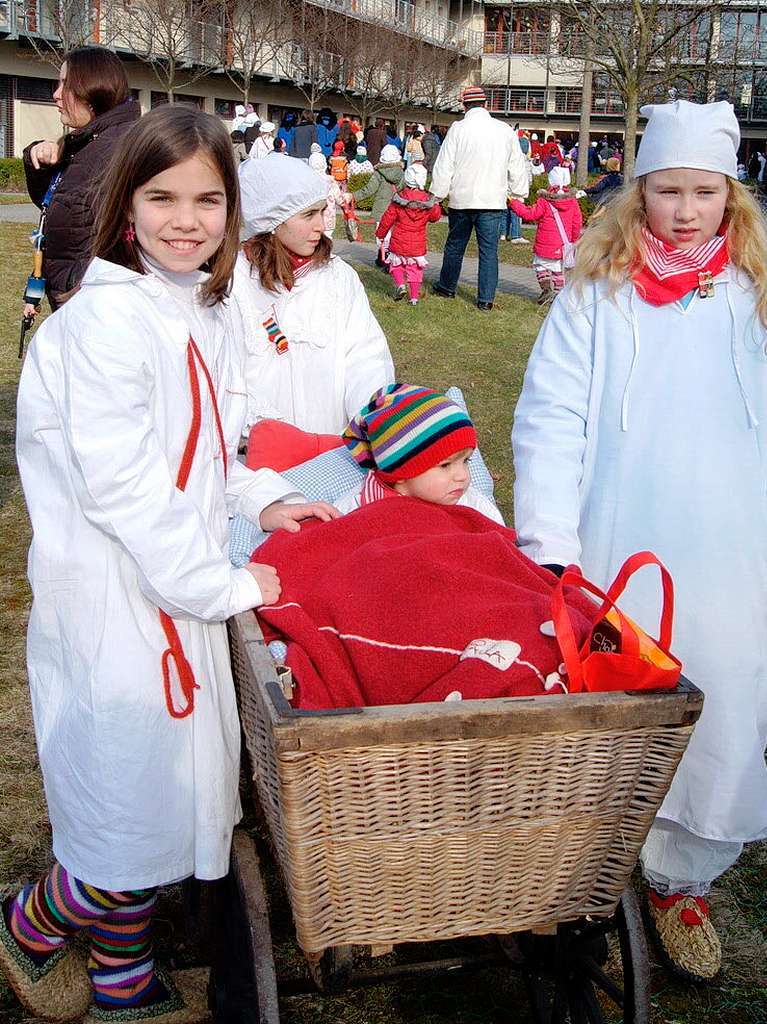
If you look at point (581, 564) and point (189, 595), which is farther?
point (581, 564)

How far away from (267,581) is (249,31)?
3554cm

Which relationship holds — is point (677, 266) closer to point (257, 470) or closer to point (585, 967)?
point (257, 470)

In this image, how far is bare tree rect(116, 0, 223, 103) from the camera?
96.7 ft

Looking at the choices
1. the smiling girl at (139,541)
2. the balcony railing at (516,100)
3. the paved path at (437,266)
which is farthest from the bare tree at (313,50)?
the smiling girl at (139,541)

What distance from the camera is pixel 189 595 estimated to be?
2227 mm

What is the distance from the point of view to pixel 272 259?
3.90m

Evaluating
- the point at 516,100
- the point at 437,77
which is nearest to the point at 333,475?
the point at 437,77

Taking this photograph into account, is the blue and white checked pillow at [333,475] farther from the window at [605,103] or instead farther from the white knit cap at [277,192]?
the window at [605,103]

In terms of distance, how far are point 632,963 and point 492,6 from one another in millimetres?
55125

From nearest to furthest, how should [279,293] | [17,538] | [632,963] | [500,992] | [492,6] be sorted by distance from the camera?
[632,963] < [500,992] < [279,293] < [17,538] < [492,6]

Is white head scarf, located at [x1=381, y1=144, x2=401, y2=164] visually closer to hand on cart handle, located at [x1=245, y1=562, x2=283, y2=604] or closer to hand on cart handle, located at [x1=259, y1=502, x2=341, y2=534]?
hand on cart handle, located at [x1=259, y1=502, x2=341, y2=534]

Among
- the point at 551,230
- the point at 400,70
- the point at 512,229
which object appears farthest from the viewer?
the point at 400,70

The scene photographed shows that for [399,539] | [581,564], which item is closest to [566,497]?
[581,564]

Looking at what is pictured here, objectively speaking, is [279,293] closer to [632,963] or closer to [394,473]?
[394,473]
